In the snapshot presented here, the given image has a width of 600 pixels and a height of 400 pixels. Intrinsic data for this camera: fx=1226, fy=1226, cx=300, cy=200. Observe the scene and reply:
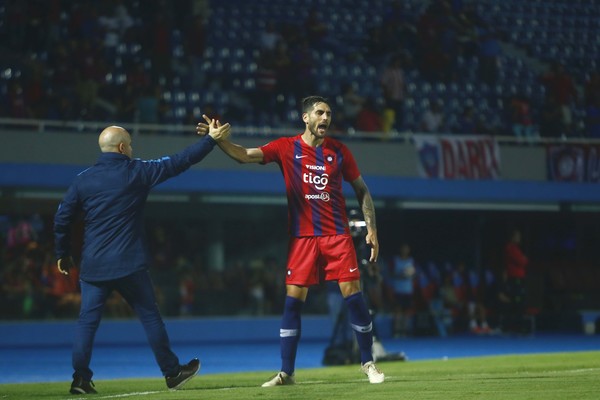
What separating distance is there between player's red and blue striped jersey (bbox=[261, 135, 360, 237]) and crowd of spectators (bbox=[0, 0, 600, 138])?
42.7 feet

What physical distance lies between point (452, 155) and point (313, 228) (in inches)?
588

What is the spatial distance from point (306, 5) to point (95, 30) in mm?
6750

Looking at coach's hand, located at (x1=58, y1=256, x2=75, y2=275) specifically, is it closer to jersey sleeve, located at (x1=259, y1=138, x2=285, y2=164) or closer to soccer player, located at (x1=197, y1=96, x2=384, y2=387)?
soccer player, located at (x1=197, y1=96, x2=384, y2=387)

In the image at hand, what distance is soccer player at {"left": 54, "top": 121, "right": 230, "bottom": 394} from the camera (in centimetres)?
973

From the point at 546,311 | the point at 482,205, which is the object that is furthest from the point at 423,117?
the point at 546,311

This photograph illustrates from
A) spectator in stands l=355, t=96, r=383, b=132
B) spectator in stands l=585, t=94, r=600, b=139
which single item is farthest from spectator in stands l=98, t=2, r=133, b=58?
spectator in stands l=585, t=94, r=600, b=139

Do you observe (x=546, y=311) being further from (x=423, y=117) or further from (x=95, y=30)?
(x=95, y=30)

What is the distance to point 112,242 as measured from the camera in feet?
32.0

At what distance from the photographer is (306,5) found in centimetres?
2998

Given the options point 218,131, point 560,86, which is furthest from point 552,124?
point 218,131

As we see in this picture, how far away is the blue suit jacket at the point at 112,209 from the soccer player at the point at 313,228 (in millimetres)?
532

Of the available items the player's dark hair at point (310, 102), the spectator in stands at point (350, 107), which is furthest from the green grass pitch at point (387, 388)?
the spectator in stands at point (350, 107)

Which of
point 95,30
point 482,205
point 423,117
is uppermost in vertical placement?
point 95,30

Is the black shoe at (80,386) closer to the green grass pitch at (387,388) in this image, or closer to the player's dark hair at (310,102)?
the green grass pitch at (387,388)
